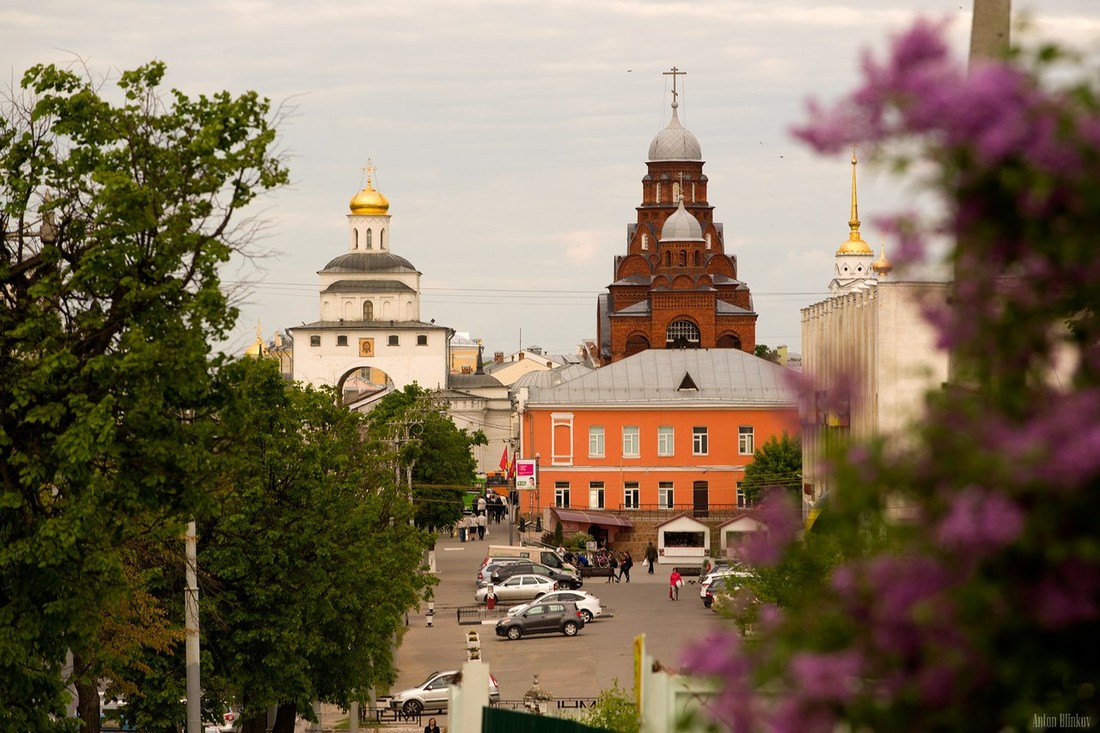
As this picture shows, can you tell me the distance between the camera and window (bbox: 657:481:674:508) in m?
77.1

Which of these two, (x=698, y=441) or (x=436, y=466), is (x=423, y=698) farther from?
(x=698, y=441)

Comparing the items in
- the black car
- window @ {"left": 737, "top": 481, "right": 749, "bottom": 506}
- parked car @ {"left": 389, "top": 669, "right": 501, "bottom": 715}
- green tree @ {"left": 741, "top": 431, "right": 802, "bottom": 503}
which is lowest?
parked car @ {"left": 389, "top": 669, "right": 501, "bottom": 715}

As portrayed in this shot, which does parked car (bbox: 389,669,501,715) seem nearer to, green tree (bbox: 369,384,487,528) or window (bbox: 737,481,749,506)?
green tree (bbox: 369,384,487,528)

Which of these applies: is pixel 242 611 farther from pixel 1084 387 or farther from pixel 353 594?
pixel 1084 387

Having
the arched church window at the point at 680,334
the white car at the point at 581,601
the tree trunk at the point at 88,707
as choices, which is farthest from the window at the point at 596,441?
the tree trunk at the point at 88,707

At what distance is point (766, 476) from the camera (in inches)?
2827

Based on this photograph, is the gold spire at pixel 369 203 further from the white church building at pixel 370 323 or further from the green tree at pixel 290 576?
the green tree at pixel 290 576

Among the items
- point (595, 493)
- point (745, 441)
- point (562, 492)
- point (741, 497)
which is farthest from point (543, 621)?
point (745, 441)

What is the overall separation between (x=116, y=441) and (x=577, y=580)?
42676 millimetres

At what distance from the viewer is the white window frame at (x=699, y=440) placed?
7762 cm

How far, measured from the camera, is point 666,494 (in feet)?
253

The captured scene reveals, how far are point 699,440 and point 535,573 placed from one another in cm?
2241

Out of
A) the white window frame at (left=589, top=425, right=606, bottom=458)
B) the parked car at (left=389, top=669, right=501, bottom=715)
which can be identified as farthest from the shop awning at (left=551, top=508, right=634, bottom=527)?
the parked car at (left=389, top=669, right=501, bottom=715)

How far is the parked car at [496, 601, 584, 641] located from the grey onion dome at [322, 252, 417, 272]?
260 feet
